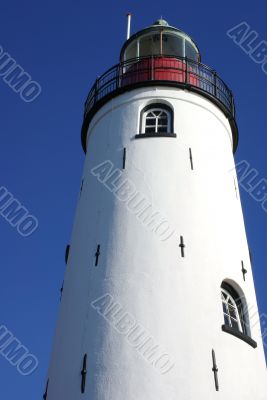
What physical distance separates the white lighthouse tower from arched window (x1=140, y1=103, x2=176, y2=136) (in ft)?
0.11

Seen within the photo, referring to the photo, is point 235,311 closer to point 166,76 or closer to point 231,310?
point 231,310

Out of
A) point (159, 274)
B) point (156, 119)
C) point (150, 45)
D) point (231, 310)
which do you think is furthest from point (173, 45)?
point (231, 310)

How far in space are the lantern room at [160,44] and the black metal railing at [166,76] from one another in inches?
69.0

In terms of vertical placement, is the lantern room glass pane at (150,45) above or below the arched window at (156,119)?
above

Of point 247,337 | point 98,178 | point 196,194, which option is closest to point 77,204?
point 98,178

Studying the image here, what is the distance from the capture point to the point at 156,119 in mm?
17141

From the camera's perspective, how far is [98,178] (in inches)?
629

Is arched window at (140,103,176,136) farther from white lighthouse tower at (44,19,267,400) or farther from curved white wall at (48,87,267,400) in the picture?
curved white wall at (48,87,267,400)

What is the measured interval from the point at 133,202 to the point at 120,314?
10.4ft

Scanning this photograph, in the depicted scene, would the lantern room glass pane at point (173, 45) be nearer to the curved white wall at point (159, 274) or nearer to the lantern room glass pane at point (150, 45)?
the lantern room glass pane at point (150, 45)

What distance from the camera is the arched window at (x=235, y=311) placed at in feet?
43.9

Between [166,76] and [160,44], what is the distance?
294 cm

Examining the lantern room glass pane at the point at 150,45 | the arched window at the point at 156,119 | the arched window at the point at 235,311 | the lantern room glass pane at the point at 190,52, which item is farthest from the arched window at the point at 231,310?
the lantern room glass pane at the point at 150,45

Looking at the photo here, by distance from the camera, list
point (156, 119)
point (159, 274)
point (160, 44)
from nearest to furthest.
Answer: point (159, 274) < point (156, 119) < point (160, 44)
